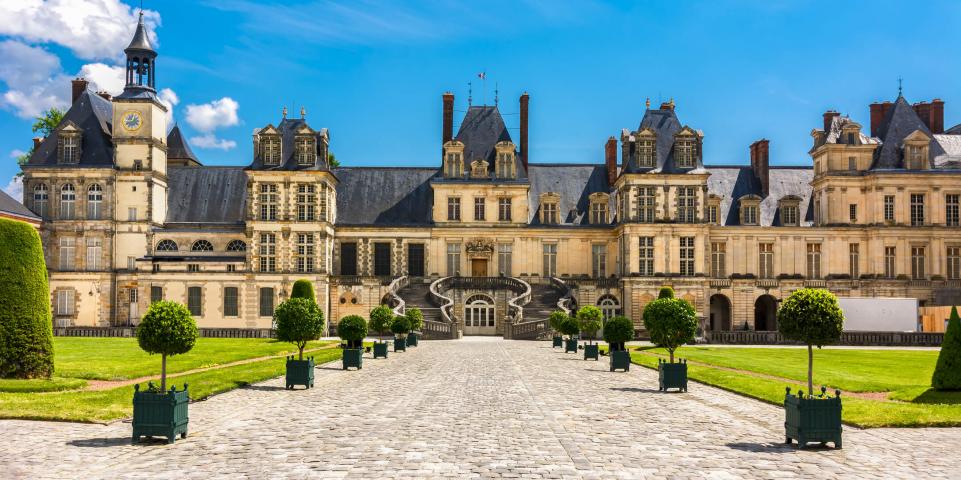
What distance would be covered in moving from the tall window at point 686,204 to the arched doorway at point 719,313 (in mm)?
6497

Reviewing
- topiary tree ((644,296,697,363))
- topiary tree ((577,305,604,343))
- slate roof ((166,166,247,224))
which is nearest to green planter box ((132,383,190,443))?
topiary tree ((644,296,697,363))

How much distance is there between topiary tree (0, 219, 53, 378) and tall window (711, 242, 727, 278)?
150ft

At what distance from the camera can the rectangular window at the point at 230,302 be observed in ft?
186

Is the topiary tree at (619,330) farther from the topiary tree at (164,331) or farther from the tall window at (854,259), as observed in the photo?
the tall window at (854,259)

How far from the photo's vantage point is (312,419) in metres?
16.8

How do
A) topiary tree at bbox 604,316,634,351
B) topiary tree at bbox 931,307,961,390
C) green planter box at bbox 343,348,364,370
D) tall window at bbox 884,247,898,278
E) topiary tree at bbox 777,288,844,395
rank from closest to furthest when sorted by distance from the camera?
1. topiary tree at bbox 777,288,844,395
2. topiary tree at bbox 931,307,961,390
3. green planter box at bbox 343,348,364,370
4. topiary tree at bbox 604,316,634,351
5. tall window at bbox 884,247,898,278

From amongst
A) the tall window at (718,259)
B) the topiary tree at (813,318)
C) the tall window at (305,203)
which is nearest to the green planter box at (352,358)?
the topiary tree at (813,318)

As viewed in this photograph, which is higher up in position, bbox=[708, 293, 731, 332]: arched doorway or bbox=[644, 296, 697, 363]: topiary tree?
bbox=[644, 296, 697, 363]: topiary tree

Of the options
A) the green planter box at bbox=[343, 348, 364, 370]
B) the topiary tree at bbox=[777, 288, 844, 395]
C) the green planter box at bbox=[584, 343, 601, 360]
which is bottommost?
the green planter box at bbox=[584, 343, 601, 360]

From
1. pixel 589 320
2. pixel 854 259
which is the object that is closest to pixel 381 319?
pixel 589 320

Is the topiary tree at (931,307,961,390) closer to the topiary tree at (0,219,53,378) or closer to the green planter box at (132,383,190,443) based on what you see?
the green planter box at (132,383,190,443)

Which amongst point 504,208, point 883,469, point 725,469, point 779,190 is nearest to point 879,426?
point 883,469

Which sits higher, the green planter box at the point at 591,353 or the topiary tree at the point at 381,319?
the topiary tree at the point at 381,319

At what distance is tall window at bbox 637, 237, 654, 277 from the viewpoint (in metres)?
57.1
